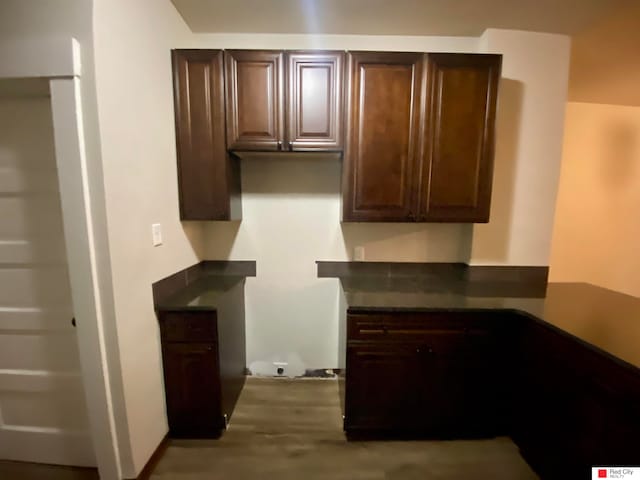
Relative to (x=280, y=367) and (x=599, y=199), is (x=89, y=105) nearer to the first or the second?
(x=280, y=367)

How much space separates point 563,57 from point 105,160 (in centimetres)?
286

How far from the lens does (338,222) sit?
2.26 meters

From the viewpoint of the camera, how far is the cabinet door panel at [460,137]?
1.74m

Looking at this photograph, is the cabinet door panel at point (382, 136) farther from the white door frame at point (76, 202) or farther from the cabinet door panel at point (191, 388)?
the white door frame at point (76, 202)

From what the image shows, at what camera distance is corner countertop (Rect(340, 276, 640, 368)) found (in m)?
1.23

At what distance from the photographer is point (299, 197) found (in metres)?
2.23

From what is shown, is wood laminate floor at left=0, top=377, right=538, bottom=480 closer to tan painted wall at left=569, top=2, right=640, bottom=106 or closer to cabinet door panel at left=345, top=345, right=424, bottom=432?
cabinet door panel at left=345, top=345, right=424, bottom=432

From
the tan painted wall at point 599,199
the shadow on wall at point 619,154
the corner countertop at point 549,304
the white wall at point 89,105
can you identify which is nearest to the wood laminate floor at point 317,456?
the white wall at point 89,105

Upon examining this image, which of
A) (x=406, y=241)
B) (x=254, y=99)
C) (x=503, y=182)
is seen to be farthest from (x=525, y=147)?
(x=254, y=99)

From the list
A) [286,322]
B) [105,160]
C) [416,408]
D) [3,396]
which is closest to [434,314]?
[416,408]

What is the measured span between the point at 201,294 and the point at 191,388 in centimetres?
Result: 56

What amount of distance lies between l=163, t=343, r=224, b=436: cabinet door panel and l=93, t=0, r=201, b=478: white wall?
0.06m

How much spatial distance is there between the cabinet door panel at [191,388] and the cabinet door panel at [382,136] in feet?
4.09

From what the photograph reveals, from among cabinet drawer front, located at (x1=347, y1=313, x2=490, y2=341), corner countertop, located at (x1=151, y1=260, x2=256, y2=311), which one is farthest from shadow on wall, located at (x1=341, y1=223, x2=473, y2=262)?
corner countertop, located at (x1=151, y1=260, x2=256, y2=311)
